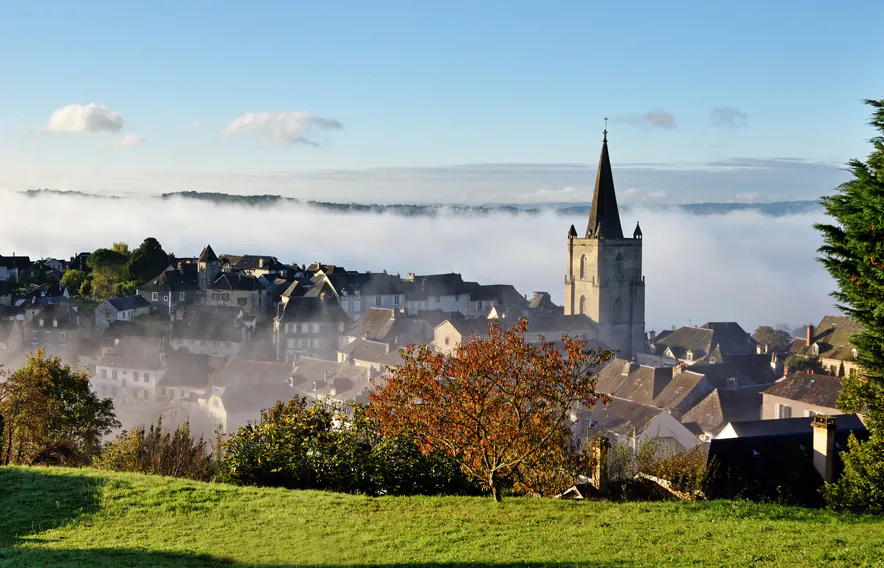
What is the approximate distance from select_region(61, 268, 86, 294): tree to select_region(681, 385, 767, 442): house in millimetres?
79947

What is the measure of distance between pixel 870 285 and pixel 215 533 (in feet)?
46.3

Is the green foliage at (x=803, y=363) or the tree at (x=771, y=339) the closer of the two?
the green foliage at (x=803, y=363)

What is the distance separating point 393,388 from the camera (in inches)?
641

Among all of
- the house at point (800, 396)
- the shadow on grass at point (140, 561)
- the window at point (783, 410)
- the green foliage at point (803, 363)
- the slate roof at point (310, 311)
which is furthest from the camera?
the slate roof at point (310, 311)

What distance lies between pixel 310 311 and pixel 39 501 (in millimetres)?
60108

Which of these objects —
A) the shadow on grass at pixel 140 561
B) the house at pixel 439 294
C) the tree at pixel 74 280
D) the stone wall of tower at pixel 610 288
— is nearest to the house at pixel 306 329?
the house at pixel 439 294

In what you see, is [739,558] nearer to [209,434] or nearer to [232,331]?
[209,434]

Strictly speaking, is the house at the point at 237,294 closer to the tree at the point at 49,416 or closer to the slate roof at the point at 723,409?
the slate roof at the point at 723,409

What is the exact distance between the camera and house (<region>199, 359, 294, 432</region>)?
55.9m

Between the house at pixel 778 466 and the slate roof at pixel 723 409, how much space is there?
21.2 meters

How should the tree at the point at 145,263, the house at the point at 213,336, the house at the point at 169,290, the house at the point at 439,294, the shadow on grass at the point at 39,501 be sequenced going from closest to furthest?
1. the shadow on grass at the point at 39,501
2. the house at the point at 213,336
3. the house at the point at 169,290
4. the house at the point at 439,294
5. the tree at the point at 145,263

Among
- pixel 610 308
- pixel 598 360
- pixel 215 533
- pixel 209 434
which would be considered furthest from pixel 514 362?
pixel 610 308

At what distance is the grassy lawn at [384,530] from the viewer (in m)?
12.5

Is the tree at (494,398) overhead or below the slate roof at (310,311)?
overhead
